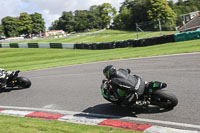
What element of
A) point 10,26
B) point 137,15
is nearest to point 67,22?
point 10,26

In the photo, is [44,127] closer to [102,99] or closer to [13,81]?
[102,99]

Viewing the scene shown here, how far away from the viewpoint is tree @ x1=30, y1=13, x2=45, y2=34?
409 feet

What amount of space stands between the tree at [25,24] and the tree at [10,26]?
2.91 meters

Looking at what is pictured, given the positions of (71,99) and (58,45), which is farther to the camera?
(58,45)

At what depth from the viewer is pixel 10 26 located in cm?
11912

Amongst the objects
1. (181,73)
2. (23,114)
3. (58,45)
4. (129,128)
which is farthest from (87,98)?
(58,45)

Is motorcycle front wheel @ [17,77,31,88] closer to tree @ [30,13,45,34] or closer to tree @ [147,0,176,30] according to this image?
tree @ [147,0,176,30]

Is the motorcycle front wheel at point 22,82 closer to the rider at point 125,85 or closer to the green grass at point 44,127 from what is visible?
the green grass at point 44,127

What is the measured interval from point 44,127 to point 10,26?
12397 cm

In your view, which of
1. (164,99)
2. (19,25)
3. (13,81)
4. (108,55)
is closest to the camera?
(164,99)

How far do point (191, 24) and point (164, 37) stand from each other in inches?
237

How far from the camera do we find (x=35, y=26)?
125 metres

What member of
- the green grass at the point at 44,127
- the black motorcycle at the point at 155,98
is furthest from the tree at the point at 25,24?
the black motorcycle at the point at 155,98

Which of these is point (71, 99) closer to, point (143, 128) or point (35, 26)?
point (143, 128)
